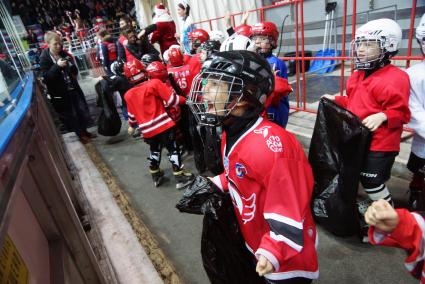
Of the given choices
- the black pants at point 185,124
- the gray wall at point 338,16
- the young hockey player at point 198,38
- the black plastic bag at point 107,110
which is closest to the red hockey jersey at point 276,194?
the black pants at point 185,124

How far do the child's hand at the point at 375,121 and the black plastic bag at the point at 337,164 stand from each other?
45 mm

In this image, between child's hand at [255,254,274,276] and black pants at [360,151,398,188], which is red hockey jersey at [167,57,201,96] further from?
child's hand at [255,254,274,276]

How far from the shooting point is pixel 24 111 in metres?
1.33

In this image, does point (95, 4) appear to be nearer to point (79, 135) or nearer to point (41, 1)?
point (41, 1)

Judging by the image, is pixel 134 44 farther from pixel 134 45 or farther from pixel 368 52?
pixel 368 52

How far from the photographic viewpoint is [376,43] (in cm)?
199

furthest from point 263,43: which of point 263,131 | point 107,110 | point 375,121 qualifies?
point 107,110

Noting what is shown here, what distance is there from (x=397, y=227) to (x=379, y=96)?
1.32m

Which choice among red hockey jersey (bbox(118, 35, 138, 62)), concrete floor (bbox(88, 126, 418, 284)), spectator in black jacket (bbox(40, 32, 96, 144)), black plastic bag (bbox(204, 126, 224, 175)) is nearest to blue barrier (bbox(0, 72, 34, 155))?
black plastic bag (bbox(204, 126, 224, 175))

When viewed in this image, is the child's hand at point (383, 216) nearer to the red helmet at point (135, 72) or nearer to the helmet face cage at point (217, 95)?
the helmet face cage at point (217, 95)

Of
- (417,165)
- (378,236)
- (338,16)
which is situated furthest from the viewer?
(338,16)

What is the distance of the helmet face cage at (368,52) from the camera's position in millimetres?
1992

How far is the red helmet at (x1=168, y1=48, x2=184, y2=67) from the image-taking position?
4121 mm

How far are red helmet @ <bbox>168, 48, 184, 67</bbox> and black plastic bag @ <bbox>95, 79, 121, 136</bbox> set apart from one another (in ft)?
5.39
